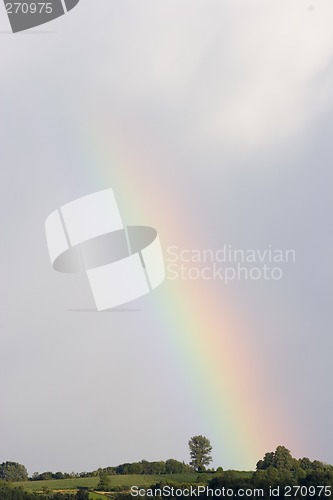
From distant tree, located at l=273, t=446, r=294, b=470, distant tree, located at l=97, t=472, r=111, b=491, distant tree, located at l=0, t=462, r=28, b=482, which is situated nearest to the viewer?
distant tree, located at l=97, t=472, r=111, b=491

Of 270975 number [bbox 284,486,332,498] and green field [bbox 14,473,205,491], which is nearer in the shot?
270975 number [bbox 284,486,332,498]

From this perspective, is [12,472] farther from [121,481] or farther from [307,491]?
[307,491]

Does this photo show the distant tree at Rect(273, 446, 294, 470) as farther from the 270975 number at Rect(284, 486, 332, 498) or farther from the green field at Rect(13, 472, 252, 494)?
the 270975 number at Rect(284, 486, 332, 498)

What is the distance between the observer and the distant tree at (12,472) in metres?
115

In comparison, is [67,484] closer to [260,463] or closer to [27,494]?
[27,494]

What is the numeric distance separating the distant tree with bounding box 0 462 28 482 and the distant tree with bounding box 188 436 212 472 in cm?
2243

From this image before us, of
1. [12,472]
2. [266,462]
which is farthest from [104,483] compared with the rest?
[12,472]

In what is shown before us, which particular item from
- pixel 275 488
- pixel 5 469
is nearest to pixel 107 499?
pixel 275 488

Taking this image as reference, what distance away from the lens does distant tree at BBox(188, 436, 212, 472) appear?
4027 inches

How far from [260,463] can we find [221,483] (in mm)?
18711

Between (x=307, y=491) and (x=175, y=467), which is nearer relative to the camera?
(x=307, y=491)

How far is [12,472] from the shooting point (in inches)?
4621

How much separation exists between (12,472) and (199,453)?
87.5 ft

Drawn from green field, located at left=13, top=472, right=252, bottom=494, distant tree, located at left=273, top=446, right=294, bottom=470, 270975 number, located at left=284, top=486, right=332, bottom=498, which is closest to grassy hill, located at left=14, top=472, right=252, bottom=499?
green field, located at left=13, top=472, right=252, bottom=494
